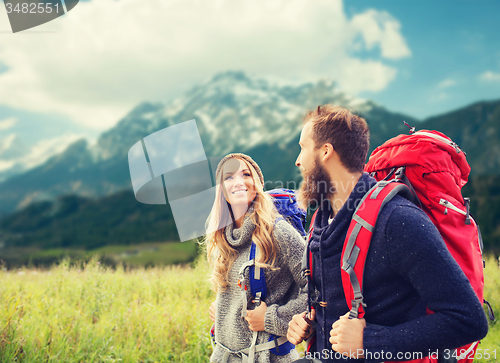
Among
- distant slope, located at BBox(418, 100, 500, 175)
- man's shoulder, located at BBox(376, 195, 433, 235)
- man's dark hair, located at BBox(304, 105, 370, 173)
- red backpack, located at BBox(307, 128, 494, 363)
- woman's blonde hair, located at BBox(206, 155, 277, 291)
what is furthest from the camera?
distant slope, located at BBox(418, 100, 500, 175)

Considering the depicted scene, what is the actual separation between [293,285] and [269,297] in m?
0.23

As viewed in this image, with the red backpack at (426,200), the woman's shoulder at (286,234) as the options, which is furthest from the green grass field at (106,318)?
the red backpack at (426,200)

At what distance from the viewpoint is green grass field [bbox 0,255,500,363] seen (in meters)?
4.27

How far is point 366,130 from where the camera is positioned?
1.92m

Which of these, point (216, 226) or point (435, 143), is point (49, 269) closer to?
point (216, 226)

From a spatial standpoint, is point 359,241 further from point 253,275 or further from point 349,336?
point 253,275

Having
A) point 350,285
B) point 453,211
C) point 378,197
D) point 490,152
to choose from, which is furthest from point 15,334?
point 490,152

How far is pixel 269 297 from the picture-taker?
259cm

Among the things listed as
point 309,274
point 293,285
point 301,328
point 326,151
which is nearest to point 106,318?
point 293,285

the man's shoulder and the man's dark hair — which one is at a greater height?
the man's dark hair

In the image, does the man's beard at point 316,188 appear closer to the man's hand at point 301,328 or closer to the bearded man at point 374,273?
the bearded man at point 374,273

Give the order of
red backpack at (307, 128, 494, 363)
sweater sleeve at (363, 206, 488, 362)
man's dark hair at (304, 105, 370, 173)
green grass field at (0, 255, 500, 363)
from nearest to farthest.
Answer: sweater sleeve at (363, 206, 488, 362)
red backpack at (307, 128, 494, 363)
man's dark hair at (304, 105, 370, 173)
green grass field at (0, 255, 500, 363)

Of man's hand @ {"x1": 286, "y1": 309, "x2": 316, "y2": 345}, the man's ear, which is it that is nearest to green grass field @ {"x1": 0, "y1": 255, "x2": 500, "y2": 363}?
man's hand @ {"x1": 286, "y1": 309, "x2": 316, "y2": 345}

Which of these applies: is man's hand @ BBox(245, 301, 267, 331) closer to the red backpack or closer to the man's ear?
the red backpack
